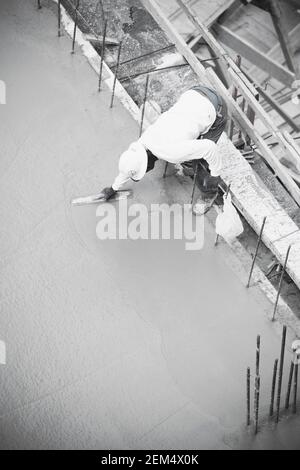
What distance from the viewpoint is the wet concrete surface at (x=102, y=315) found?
246 inches

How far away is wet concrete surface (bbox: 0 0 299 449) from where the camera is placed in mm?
6238

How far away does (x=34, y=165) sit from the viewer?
7.67 m

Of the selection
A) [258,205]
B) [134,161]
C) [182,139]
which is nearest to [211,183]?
[258,205]

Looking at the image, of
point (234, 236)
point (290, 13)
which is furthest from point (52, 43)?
point (290, 13)

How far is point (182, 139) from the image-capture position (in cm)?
686

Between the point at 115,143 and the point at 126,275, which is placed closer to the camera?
the point at 126,275

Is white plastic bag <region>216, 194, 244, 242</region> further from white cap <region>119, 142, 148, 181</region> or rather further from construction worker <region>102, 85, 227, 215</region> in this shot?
white cap <region>119, 142, 148, 181</region>

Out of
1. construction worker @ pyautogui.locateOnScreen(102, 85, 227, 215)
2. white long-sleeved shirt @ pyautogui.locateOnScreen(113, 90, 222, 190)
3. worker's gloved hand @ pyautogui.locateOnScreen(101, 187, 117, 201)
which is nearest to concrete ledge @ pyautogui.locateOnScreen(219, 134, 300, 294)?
construction worker @ pyautogui.locateOnScreen(102, 85, 227, 215)

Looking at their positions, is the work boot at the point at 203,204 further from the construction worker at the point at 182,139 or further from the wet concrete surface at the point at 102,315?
the construction worker at the point at 182,139

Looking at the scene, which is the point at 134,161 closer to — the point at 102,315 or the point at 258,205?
the point at 258,205

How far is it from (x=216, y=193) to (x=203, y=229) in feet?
1.44

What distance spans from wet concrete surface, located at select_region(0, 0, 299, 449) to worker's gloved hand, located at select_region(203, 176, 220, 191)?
0.28 metres

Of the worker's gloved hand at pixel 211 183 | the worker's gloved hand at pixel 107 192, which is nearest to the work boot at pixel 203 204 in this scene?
the worker's gloved hand at pixel 211 183
